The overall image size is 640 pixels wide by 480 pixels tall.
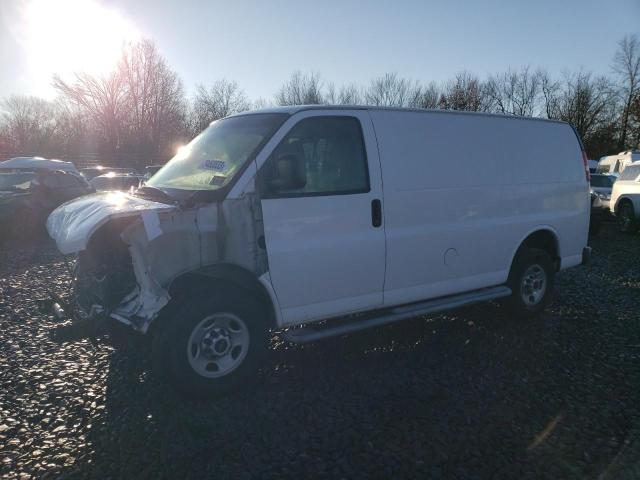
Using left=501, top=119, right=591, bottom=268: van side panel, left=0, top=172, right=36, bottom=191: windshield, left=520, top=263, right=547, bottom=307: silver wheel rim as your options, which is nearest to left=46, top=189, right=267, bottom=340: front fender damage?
left=501, top=119, right=591, bottom=268: van side panel

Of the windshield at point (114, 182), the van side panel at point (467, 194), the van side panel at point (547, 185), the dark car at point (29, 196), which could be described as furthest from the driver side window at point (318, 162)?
the windshield at point (114, 182)

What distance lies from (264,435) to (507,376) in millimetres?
2272

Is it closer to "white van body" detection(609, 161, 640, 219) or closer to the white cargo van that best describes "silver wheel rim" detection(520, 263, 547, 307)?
the white cargo van

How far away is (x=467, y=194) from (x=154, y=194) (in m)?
3.03

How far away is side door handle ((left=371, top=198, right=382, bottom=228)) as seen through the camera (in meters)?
4.20

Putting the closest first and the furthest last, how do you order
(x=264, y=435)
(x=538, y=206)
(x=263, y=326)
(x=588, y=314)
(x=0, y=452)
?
1. (x=0, y=452)
2. (x=264, y=435)
3. (x=263, y=326)
4. (x=538, y=206)
5. (x=588, y=314)

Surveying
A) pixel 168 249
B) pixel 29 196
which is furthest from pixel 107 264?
pixel 29 196

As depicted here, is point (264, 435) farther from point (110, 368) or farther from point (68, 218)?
point (68, 218)

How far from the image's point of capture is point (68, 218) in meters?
3.89

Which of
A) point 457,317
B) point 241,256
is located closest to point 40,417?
point 241,256

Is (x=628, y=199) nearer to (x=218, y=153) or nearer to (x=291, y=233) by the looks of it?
(x=291, y=233)

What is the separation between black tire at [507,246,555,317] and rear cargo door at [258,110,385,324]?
2.10 meters

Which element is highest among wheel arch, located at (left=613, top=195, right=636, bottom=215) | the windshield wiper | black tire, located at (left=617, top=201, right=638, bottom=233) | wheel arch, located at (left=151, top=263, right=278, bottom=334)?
the windshield wiper

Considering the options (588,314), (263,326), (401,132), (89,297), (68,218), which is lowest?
(588,314)
